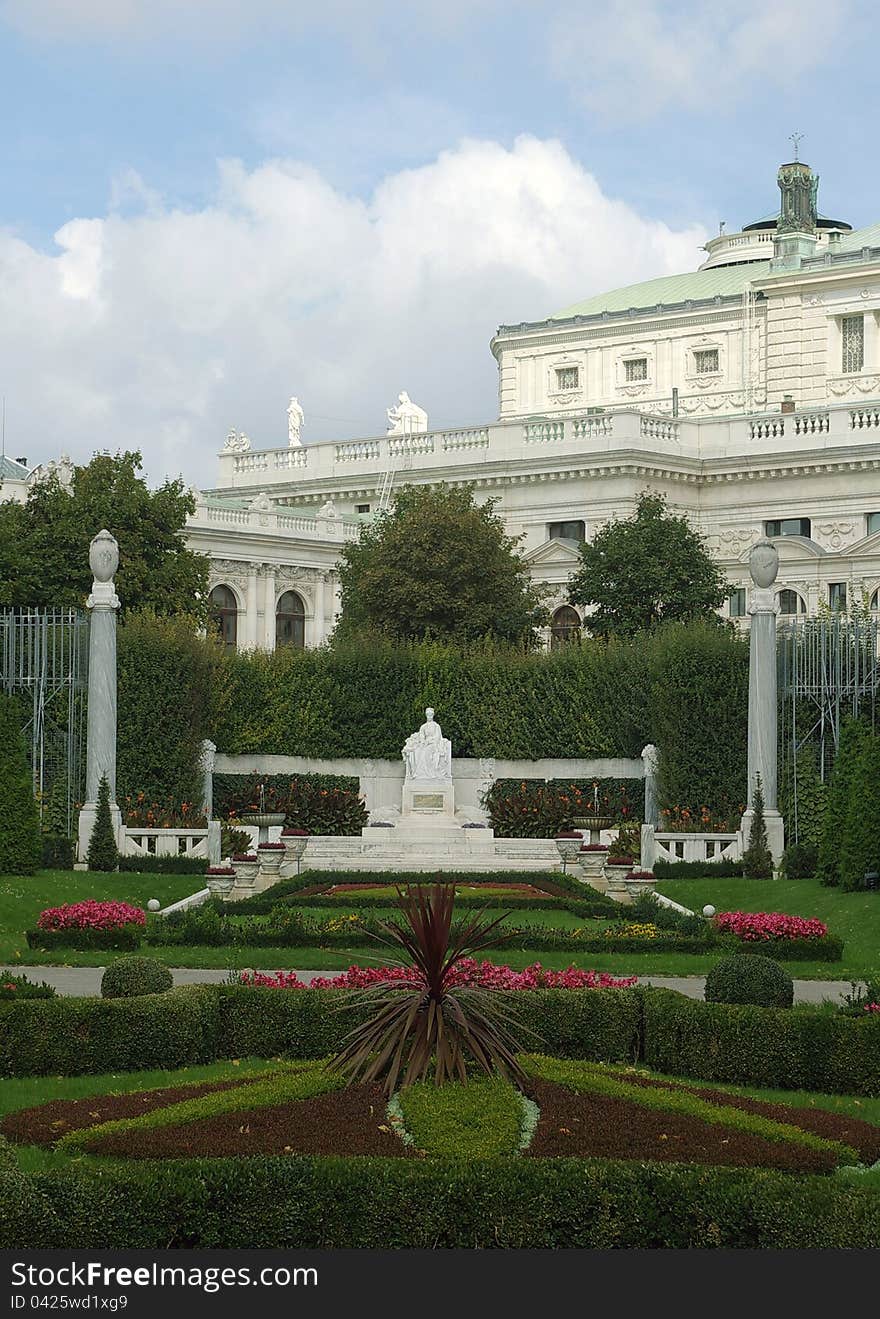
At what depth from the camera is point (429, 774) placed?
47.6 m

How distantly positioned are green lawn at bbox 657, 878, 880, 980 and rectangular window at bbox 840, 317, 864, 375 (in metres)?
37.3

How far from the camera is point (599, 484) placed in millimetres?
68625

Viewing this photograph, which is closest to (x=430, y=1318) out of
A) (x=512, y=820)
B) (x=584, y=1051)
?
(x=584, y=1051)

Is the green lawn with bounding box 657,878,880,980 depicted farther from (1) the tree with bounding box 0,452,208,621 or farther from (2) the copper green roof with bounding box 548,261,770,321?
(2) the copper green roof with bounding box 548,261,770,321

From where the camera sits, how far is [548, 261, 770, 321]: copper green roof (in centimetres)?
7688

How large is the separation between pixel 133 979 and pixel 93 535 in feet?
123

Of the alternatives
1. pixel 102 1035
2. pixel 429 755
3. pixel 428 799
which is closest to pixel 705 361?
pixel 429 755

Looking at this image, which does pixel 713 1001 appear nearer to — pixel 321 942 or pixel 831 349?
pixel 321 942

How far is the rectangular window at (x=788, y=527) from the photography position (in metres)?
67.6

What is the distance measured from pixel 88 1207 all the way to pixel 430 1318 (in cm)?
251

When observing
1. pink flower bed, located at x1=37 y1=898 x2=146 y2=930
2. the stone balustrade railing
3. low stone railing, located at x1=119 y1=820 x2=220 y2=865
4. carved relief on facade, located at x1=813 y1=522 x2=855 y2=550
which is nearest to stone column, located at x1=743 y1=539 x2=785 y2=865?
low stone railing, located at x1=119 y1=820 x2=220 y2=865

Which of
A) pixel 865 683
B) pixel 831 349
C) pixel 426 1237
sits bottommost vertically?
pixel 426 1237

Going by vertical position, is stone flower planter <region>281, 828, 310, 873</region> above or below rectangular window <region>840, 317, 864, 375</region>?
below

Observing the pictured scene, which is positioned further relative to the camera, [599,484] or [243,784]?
[599,484]
